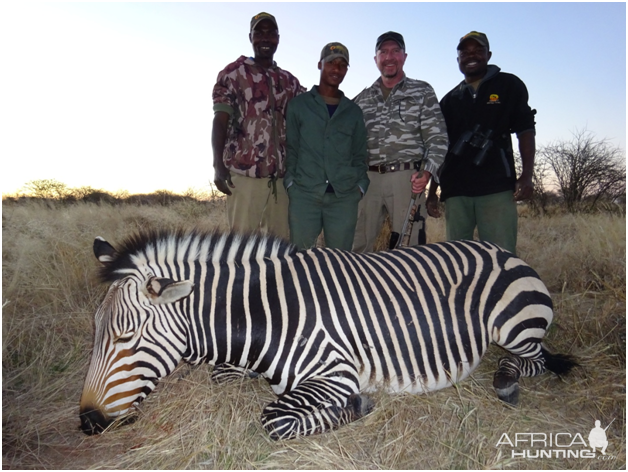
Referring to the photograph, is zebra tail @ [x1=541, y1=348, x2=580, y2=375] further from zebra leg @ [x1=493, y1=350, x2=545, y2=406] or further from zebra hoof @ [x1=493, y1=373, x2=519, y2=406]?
zebra hoof @ [x1=493, y1=373, x2=519, y2=406]

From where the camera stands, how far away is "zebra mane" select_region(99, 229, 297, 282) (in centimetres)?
270

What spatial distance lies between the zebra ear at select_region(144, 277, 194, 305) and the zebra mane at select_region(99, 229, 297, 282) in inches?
9.8

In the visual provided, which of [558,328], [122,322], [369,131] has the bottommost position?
[558,328]

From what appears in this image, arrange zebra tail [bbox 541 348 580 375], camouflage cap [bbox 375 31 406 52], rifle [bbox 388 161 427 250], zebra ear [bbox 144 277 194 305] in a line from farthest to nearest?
1. camouflage cap [bbox 375 31 406 52]
2. rifle [bbox 388 161 427 250]
3. zebra tail [bbox 541 348 580 375]
4. zebra ear [bbox 144 277 194 305]

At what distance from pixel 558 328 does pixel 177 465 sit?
359cm

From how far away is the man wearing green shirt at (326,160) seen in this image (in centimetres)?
439

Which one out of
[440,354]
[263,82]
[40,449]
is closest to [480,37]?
[263,82]

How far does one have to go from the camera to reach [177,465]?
7.95 ft

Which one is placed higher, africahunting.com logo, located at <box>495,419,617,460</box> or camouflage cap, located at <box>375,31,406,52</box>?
camouflage cap, located at <box>375,31,406,52</box>

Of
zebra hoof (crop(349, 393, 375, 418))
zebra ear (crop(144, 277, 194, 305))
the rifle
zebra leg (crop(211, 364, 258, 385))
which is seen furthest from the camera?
the rifle

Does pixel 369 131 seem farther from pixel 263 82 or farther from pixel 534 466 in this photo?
pixel 534 466

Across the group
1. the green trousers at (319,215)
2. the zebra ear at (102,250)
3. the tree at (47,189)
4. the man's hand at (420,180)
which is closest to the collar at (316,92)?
the green trousers at (319,215)

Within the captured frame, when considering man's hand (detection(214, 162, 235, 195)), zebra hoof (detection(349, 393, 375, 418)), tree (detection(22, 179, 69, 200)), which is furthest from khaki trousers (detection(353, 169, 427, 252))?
tree (detection(22, 179, 69, 200))

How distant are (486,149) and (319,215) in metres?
1.82
